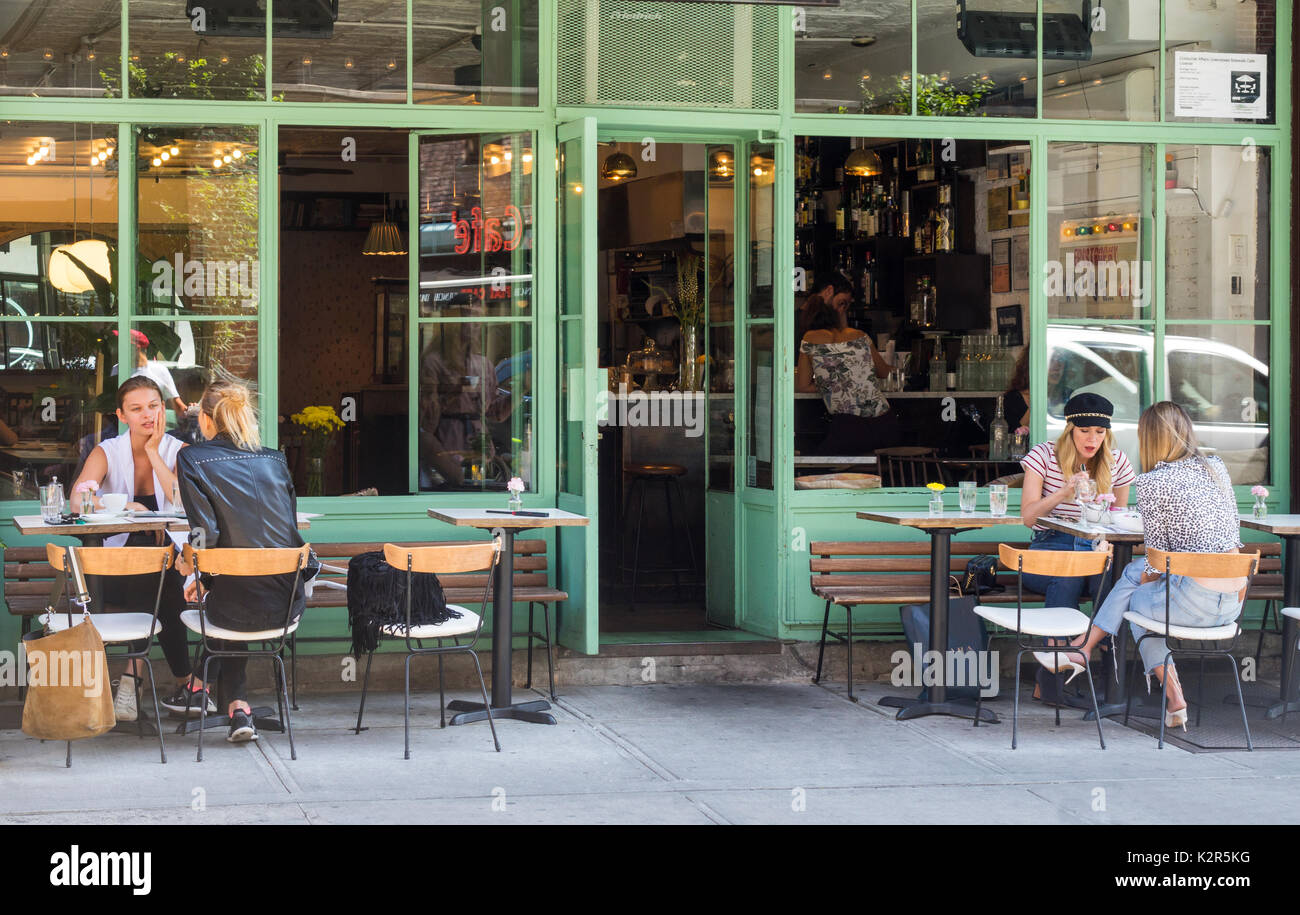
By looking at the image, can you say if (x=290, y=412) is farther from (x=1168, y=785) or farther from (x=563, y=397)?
(x=1168, y=785)

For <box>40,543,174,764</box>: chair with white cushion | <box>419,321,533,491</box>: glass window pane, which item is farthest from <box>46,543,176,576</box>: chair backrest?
<box>419,321,533,491</box>: glass window pane

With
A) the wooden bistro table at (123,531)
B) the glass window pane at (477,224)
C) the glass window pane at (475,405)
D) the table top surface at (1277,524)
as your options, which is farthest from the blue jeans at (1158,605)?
the wooden bistro table at (123,531)

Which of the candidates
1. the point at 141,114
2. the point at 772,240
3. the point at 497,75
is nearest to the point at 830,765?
the point at 772,240

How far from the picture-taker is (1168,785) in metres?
5.87

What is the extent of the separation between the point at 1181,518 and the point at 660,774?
2458 mm

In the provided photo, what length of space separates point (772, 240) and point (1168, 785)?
3.48 meters

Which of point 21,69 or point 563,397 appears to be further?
point 563,397

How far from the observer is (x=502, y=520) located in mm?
6770

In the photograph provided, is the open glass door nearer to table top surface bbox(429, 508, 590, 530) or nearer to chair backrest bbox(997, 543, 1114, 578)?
table top surface bbox(429, 508, 590, 530)

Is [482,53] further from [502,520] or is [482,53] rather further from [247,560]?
[247,560]

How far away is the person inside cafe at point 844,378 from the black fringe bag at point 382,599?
3.75 meters

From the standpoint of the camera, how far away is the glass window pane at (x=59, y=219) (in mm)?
7371

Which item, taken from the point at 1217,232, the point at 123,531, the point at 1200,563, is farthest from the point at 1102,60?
the point at 123,531

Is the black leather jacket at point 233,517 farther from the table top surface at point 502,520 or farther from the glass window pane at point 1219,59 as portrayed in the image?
the glass window pane at point 1219,59
